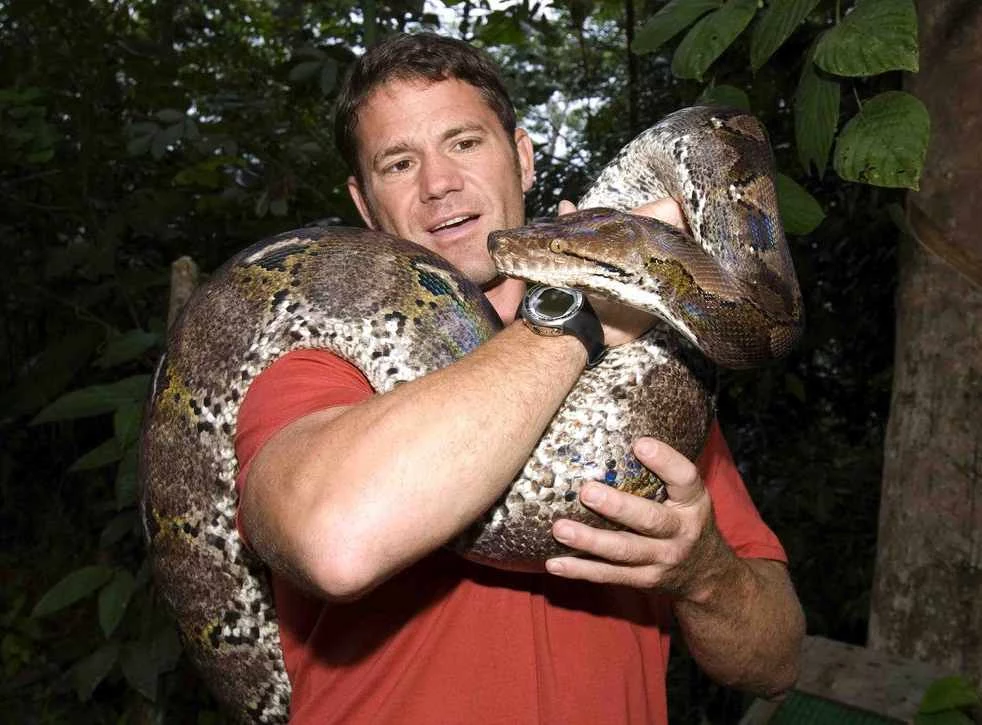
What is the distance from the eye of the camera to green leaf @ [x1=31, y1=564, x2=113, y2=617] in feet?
10.6

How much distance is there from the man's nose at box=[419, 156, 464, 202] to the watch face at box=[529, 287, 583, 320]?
816mm

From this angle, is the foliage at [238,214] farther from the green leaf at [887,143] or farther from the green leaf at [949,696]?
the green leaf at [949,696]

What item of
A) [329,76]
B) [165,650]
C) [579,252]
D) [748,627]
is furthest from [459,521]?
[329,76]

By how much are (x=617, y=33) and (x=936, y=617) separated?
24.0ft

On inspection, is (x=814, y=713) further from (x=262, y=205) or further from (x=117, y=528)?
(x=262, y=205)

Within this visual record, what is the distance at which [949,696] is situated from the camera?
255cm

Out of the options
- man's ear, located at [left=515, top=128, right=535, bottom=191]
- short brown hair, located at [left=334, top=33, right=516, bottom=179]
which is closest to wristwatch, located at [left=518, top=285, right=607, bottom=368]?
short brown hair, located at [left=334, top=33, right=516, bottom=179]

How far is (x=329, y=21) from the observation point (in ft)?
24.7

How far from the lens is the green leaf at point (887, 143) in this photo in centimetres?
184

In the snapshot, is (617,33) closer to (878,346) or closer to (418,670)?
(878,346)

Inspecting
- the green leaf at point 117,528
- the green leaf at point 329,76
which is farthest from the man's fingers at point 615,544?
the green leaf at point 329,76

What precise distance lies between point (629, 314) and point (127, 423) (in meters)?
1.81

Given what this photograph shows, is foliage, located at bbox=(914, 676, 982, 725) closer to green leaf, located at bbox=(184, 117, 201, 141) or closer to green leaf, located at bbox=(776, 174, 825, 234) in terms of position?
green leaf, located at bbox=(776, 174, 825, 234)

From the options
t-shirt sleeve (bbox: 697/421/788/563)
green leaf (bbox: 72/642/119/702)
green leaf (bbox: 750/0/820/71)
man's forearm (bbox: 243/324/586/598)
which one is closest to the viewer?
man's forearm (bbox: 243/324/586/598)
